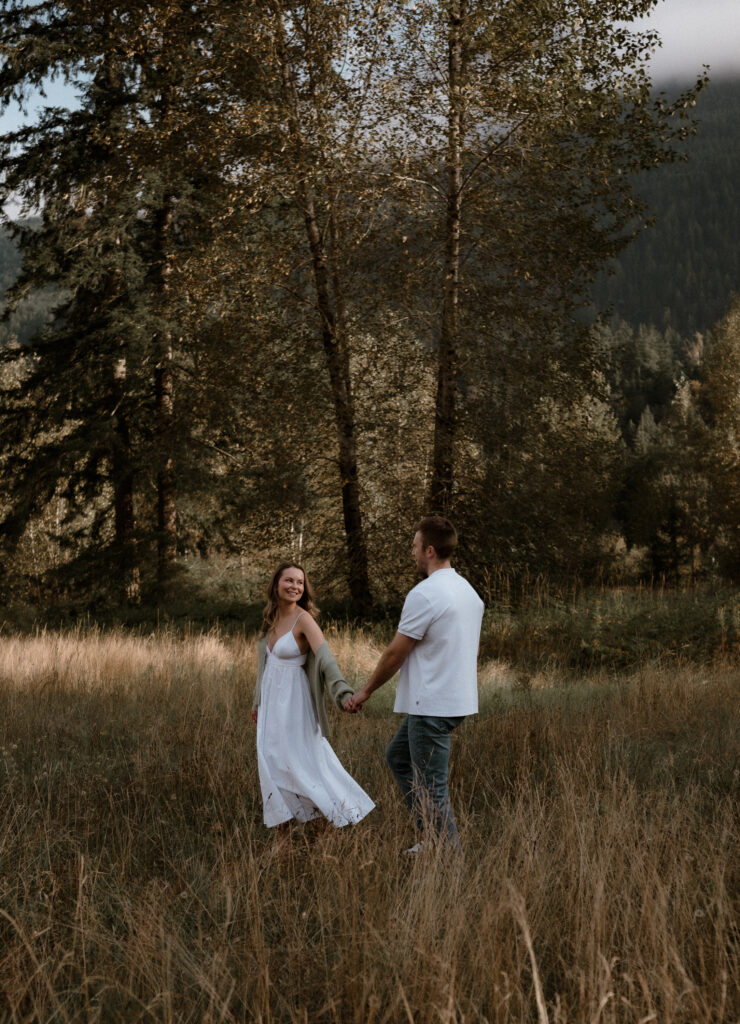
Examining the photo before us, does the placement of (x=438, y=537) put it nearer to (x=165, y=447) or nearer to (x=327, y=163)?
(x=327, y=163)

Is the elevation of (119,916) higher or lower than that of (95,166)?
lower

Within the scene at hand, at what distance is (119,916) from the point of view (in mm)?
3783

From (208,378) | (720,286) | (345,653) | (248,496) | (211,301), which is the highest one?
(720,286)

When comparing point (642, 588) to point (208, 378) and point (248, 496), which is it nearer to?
point (248, 496)

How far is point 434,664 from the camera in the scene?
16.0 ft

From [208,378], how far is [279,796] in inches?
437

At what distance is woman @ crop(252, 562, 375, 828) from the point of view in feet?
16.3

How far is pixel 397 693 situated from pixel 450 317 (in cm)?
974

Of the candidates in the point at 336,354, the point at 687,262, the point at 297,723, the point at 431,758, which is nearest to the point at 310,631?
the point at 297,723

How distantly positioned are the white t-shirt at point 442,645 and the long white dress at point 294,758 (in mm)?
562

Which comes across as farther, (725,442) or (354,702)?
(725,442)

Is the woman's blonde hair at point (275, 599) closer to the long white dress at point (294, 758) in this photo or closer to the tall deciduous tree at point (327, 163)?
the long white dress at point (294, 758)

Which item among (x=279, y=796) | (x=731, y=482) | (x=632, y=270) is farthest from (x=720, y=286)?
(x=279, y=796)

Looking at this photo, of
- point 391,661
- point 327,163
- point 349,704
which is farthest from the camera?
point 327,163
